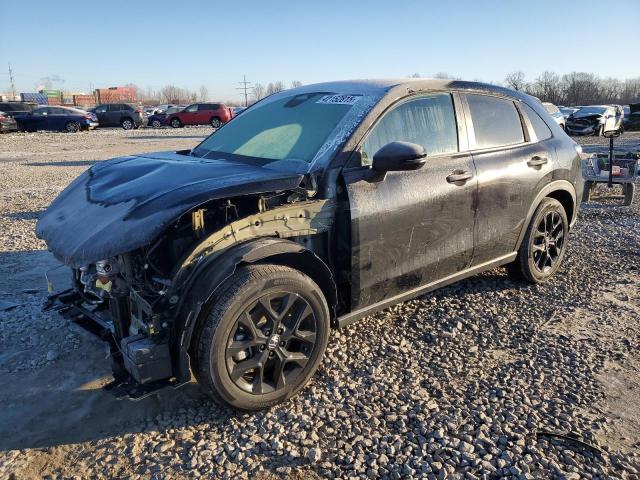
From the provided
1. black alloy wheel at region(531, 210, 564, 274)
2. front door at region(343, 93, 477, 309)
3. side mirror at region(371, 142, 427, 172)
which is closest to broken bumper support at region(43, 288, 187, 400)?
front door at region(343, 93, 477, 309)

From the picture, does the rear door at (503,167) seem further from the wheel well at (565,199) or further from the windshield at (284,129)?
the windshield at (284,129)

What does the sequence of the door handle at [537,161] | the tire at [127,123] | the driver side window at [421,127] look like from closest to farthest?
the driver side window at [421,127]
the door handle at [537,161]
the tire at [127,123]

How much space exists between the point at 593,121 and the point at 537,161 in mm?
23376

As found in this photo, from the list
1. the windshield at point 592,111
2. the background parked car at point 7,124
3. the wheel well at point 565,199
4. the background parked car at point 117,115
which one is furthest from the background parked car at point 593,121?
the background parked car at point 7,124

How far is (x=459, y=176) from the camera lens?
3.73 metres

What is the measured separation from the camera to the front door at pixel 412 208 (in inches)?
127

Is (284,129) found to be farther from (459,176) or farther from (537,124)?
(537,124)

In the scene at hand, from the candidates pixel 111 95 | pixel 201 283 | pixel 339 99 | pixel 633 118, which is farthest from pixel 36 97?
pixel 201 283

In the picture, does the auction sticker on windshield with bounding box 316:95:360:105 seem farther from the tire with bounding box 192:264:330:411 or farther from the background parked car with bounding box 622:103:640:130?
the background parked car with bounding box 622:103:640:130

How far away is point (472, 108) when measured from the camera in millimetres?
4039

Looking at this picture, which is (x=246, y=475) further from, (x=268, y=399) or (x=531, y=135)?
(x=531, y=135)

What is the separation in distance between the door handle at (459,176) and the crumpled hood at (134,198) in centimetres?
126

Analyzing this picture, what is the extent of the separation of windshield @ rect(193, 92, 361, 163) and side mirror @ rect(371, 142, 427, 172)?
0.43 meters

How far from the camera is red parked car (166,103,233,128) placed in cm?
3309
